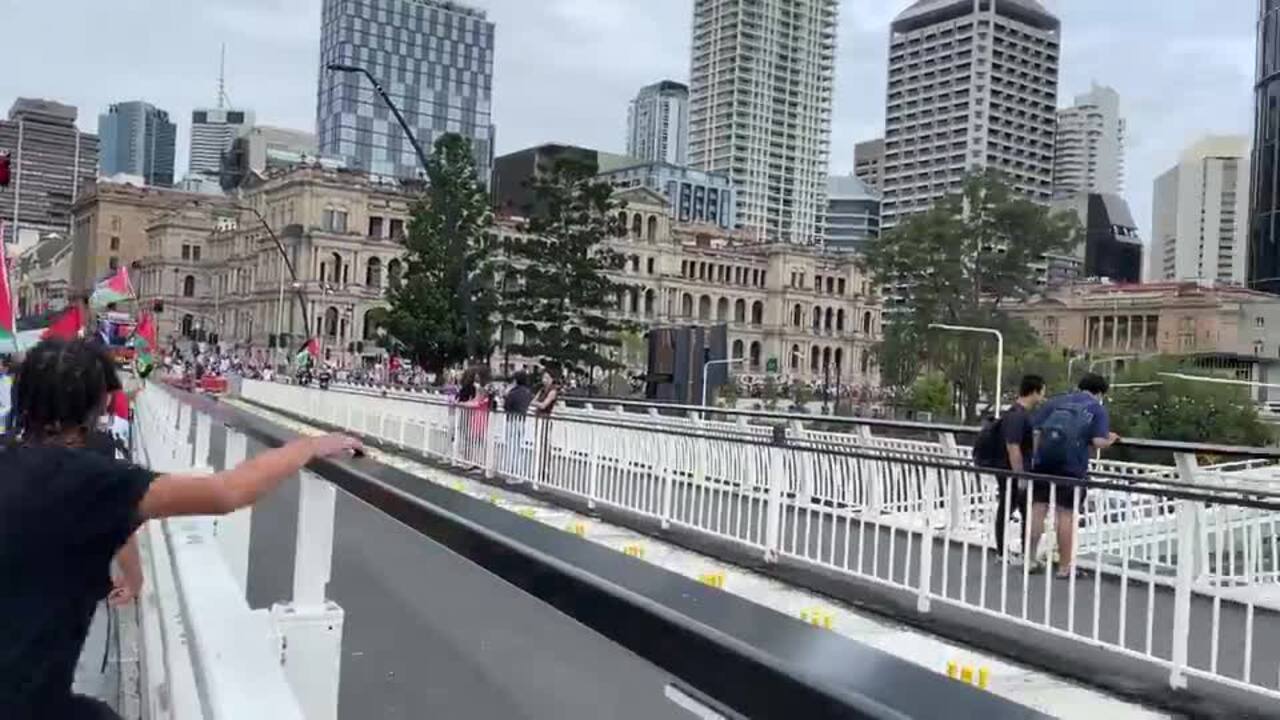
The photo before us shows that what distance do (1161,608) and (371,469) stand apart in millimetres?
6717

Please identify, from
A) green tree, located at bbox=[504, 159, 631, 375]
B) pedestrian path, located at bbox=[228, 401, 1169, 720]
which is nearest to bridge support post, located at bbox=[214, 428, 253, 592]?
pedestrian path, located at bbox=[228, 401, 1169, 720]

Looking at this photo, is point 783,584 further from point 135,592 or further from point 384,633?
point 135,592

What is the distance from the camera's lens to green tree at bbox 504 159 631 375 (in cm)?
5369

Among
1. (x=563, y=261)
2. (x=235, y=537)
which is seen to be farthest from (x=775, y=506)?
(x=563, y=261)

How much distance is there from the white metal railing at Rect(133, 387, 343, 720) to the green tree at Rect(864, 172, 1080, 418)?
174 feet

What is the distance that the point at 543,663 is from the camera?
620cm

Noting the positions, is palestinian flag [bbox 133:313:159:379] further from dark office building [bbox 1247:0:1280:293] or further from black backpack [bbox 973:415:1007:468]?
dark office building [bbox 1247:0:1280:293]

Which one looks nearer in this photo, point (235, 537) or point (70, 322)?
point (235, 537)

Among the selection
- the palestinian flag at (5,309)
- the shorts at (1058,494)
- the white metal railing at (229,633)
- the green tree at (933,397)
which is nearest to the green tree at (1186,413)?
the green tree at (933,397)

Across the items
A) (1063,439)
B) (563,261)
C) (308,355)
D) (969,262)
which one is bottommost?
(1063,439)

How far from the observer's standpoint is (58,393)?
118 inches

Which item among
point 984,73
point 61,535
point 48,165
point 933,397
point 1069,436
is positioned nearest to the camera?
point 61,535

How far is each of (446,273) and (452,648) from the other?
51380mm

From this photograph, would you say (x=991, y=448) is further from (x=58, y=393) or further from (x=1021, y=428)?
(x=58, y=393)
